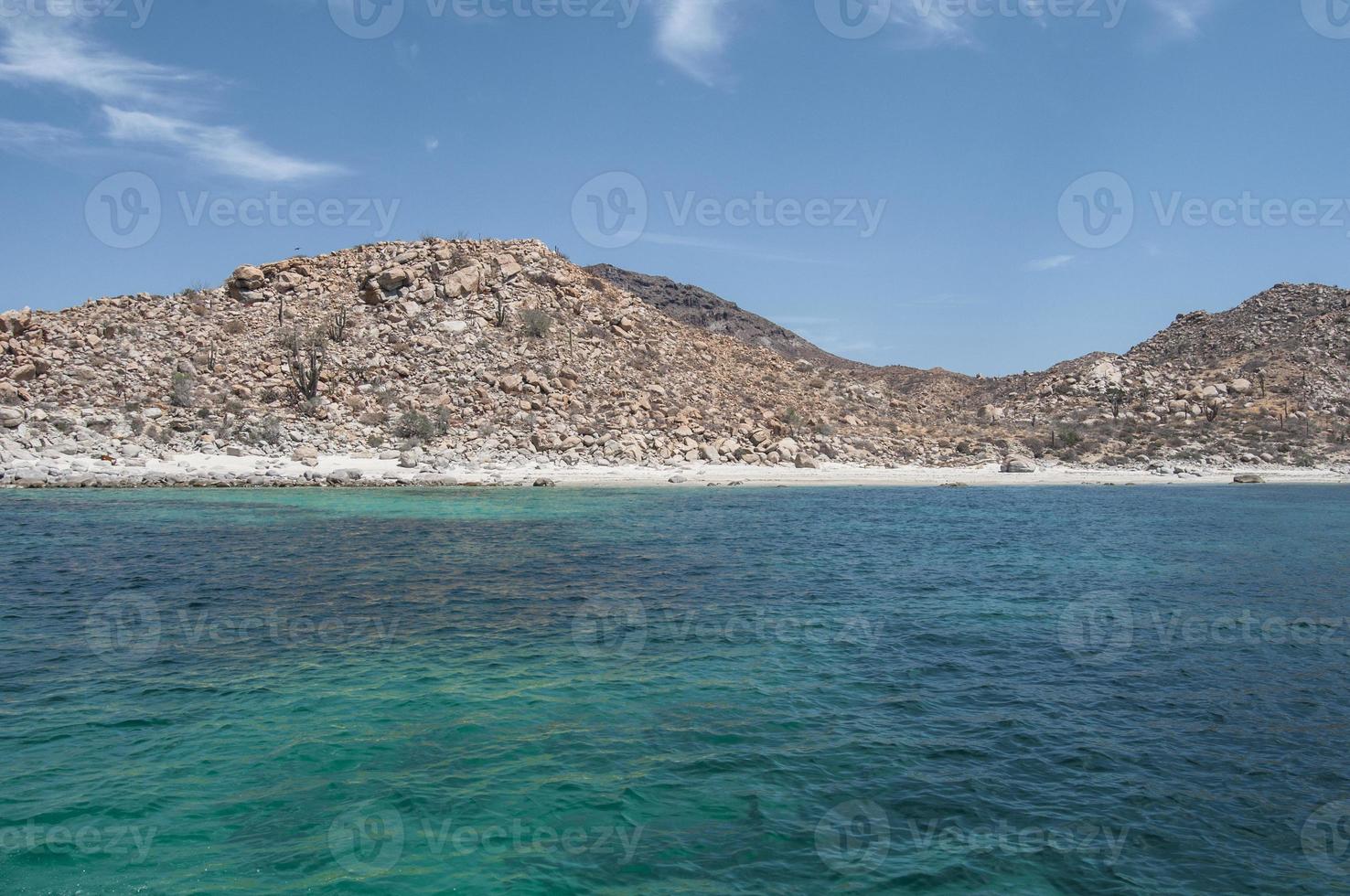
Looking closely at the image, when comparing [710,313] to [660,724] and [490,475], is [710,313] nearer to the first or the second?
[490,475]

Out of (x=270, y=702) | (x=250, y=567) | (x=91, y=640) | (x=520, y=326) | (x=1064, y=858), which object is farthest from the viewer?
(x=520, y=326)

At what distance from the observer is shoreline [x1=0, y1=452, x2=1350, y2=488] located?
29531 millimetres

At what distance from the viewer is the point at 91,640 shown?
10.1 meters

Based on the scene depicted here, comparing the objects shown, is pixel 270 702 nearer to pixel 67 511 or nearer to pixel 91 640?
pixel 91 640

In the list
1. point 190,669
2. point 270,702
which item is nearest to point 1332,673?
point 270,702

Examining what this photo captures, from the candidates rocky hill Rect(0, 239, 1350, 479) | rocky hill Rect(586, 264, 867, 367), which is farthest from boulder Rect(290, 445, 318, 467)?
rocky hill Rect(586, 264, 867, 367)


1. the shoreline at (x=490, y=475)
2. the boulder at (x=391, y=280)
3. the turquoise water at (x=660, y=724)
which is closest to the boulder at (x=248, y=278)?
the boulder at (x=391, y=280)

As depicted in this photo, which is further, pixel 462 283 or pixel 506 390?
pixel 462 283

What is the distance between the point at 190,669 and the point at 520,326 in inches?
1471

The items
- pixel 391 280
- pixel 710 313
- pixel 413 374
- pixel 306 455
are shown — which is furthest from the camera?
pixel 710 313

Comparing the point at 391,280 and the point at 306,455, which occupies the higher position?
the point at 391,280

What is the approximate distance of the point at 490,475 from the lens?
108 ft

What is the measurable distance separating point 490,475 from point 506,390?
8795 mm

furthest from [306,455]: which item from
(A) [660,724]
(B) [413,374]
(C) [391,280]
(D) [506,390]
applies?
(A) [660,724]
